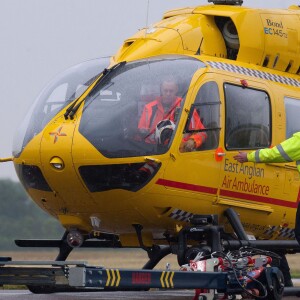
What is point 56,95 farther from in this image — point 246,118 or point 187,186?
point 246,118

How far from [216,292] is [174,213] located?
1116mm

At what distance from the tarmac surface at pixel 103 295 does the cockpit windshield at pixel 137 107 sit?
2.26 metres

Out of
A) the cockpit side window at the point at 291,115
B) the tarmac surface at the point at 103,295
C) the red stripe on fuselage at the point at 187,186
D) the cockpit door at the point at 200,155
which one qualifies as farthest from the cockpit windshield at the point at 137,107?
the tarmac surface at the point at 103,295

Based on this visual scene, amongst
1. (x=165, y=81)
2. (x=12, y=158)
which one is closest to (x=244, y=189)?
(x=165, y=81)

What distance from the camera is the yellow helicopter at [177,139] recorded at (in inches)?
449

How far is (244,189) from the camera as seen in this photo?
12.3m

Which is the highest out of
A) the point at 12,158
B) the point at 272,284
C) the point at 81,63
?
the point at 81,63

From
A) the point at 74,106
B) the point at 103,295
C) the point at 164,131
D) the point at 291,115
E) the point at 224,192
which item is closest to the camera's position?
the point at 164,131

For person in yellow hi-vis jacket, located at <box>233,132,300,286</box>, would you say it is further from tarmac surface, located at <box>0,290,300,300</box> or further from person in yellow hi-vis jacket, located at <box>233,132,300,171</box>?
tarmac surface, located at <box>0,290,300,300</box>

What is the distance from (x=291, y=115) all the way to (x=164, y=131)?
207cm

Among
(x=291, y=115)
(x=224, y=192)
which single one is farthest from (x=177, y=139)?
(x=291, y=115)

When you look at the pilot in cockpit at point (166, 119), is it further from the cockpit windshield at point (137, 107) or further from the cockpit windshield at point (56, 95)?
the cockpit windshield at point (56, 95)

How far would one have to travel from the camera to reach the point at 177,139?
37.8 ft

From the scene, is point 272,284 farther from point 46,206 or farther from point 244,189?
point 46,206
